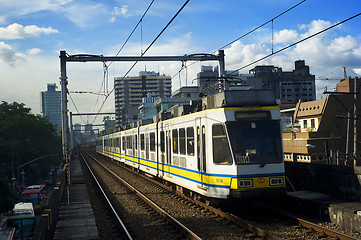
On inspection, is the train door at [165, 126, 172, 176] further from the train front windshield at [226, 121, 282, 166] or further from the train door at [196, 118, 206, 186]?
the train front windshield at [226, 121, 282, 166]

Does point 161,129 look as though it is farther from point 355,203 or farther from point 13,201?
point 13,201

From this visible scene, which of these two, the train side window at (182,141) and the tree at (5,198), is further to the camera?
the tree at (5,198)

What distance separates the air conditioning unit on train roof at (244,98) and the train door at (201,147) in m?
0.93

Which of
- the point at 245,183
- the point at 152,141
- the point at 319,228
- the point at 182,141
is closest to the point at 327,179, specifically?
the point at 245,183

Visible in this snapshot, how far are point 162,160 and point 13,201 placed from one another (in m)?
22.2

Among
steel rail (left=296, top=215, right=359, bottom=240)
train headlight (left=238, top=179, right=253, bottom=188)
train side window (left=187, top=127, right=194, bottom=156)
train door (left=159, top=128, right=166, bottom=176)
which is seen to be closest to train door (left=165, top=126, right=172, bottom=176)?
train door (left=159, top=128, right=166, bottom=176)

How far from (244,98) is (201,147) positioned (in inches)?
81.4

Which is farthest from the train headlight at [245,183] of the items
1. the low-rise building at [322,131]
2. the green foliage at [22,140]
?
the green foliage at [22,140]

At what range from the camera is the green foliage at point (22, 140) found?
59763 millimetres

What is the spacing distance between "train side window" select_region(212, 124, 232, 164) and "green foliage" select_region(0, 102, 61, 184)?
50.7 metres

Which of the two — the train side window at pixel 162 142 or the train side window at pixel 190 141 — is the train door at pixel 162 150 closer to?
the train side window at pixel 162 142

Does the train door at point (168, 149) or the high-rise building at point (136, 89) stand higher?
the high-rise building at point (136, 89)

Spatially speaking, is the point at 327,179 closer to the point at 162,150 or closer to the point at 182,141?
the point at 182,141

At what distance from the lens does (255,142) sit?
1161 cm
